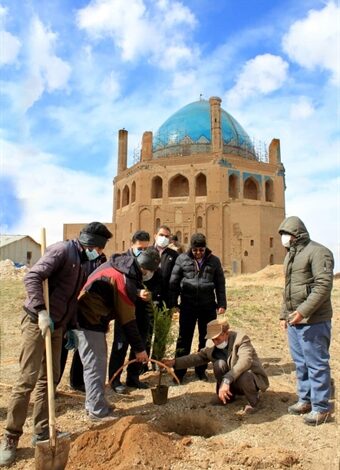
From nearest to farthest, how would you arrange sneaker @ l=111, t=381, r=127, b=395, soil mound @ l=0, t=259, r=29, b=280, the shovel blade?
1. the shovel blade
2. sneaker @ l=111, t=381, r=127, b=395
3. soil mound @ l=0, t=259, r=29, b=280

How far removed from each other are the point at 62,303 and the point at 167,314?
5.12ft

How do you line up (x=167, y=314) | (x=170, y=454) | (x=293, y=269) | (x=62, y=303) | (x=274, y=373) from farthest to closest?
(x=274, y=373), (x=167, y=314), (x=293, y=269), (x=62, y=303), (x=170, y=454)

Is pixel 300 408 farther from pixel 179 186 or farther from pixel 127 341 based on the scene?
pixel 179 186

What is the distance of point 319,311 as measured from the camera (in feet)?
13.4

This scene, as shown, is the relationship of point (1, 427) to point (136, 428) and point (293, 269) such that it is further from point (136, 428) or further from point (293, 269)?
point (293, 269)

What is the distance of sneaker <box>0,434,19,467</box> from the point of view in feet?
10.7

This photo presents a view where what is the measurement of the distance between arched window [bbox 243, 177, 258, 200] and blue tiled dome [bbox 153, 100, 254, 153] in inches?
137

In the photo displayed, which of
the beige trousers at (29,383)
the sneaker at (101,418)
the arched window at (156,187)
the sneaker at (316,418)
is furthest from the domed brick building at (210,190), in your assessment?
the beige trousers at (29,383)

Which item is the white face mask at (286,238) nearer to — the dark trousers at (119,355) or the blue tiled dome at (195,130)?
the dark trousers at (119,355)

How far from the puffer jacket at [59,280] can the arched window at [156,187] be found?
3278cm

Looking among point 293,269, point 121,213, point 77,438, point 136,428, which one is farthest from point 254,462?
point 121,213

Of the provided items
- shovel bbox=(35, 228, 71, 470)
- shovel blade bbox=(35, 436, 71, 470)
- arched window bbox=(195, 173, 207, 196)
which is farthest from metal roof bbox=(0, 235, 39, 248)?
shovel blade bbox=(35, 436, 71, 470)

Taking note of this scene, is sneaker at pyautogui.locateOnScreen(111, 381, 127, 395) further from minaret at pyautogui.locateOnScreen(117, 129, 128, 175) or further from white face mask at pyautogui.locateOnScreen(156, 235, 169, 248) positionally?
Result: minaret at pyautogui.locateOnScreen(117, 129, 128, 175)

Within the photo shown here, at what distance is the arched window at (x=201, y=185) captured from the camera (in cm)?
3584
